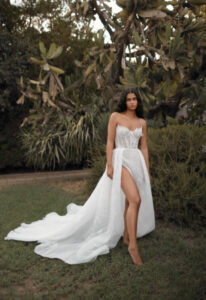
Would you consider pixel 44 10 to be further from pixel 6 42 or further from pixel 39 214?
pixel 39 214

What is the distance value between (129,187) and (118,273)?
3.02 feet

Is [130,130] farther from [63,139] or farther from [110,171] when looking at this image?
[63,139]

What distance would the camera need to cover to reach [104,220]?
4.17m

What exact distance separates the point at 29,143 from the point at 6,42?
3.30 meters

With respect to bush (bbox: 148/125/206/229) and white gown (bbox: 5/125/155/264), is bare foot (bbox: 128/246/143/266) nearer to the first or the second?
white gown (bbox: 5/125/155/264)

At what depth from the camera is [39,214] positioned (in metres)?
5.71

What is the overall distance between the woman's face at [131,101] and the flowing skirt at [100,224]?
0.50 metres

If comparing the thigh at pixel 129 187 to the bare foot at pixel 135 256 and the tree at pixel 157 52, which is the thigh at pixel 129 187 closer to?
the bare foot at pixel 135 256

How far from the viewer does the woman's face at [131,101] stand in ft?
12.7

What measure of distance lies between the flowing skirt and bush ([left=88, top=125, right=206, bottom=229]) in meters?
0.75

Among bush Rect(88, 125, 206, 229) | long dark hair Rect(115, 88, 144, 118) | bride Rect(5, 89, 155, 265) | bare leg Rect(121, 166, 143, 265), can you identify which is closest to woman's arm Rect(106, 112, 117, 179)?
bride Rect(5, 89, 155, 265)

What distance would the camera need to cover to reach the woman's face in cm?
388

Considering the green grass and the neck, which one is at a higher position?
the neck

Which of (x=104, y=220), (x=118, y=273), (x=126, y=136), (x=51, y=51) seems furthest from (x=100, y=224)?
(x=51, y=51)
